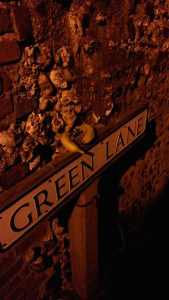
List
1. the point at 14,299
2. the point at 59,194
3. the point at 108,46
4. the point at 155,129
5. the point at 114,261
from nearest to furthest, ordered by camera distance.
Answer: the point at 59,194, the point at 108,46, the point at 14,299, the point at 155,129, the point at 114,261

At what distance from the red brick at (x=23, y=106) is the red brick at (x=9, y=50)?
0.15 m

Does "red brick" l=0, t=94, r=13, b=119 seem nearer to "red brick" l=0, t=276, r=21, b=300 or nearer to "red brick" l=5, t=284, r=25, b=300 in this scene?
"red brick" l=0, t=276, r=21, b=300

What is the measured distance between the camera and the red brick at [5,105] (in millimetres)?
914

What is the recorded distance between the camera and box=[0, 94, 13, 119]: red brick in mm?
914

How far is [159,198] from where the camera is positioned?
2.83 m

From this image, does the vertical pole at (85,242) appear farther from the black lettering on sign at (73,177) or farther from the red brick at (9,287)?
the red brick at (9,287)

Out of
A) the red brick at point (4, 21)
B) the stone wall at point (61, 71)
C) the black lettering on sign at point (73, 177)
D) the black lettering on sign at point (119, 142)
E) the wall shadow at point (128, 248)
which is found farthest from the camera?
the wall shadow at point (128, 248)

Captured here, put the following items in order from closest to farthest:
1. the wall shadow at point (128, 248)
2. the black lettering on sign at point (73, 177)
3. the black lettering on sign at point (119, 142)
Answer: the black lettering on sign at point (73, 177)
the black lettering on sign at point (119, 142)
the wall shadow at point (128, 248)

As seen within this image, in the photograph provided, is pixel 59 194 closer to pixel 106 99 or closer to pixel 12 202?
pixel 12 202

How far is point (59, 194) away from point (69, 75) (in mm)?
562

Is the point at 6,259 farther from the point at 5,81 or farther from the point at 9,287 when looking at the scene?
the point at 5,81

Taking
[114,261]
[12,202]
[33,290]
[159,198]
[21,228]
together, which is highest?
[12,202]

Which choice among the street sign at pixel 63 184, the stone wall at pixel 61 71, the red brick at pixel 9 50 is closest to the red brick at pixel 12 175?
the stone wall at pixel 61 71

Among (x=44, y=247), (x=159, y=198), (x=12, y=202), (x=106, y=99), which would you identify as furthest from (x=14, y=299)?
(x=159, y=198)
